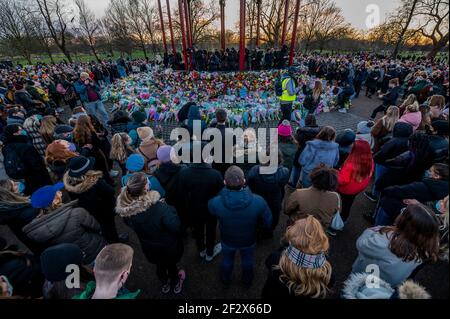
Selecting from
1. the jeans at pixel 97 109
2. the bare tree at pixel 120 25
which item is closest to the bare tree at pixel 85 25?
the bare tree at pixel 120 25

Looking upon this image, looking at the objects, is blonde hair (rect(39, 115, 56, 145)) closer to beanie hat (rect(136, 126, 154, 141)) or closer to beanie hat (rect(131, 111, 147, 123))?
beanie hat (rect(131, 111, 147, 123))

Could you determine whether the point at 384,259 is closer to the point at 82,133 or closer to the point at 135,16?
the point at 82,133

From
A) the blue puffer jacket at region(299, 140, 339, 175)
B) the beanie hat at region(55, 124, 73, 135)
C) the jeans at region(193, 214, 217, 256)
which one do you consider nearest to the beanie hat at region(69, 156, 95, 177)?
the jeans at region(193, 214, 217, 256)

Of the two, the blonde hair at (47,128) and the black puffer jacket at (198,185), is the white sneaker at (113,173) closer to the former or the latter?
the blonde hair at (47,128)

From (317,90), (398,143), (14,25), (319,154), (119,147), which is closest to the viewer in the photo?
(398,143)

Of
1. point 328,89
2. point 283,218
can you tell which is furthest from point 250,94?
point 283,218

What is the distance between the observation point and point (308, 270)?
1.62m

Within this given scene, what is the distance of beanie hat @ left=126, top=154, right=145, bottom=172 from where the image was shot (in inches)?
123

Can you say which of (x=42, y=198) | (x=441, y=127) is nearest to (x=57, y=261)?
(x=42, y=198)

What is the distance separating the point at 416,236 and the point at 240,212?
1.53 meters

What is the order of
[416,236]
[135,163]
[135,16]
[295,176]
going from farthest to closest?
[135,16] < [295,176] < [135,163] < [416,236]

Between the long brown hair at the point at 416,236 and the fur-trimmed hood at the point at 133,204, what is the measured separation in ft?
7.49
